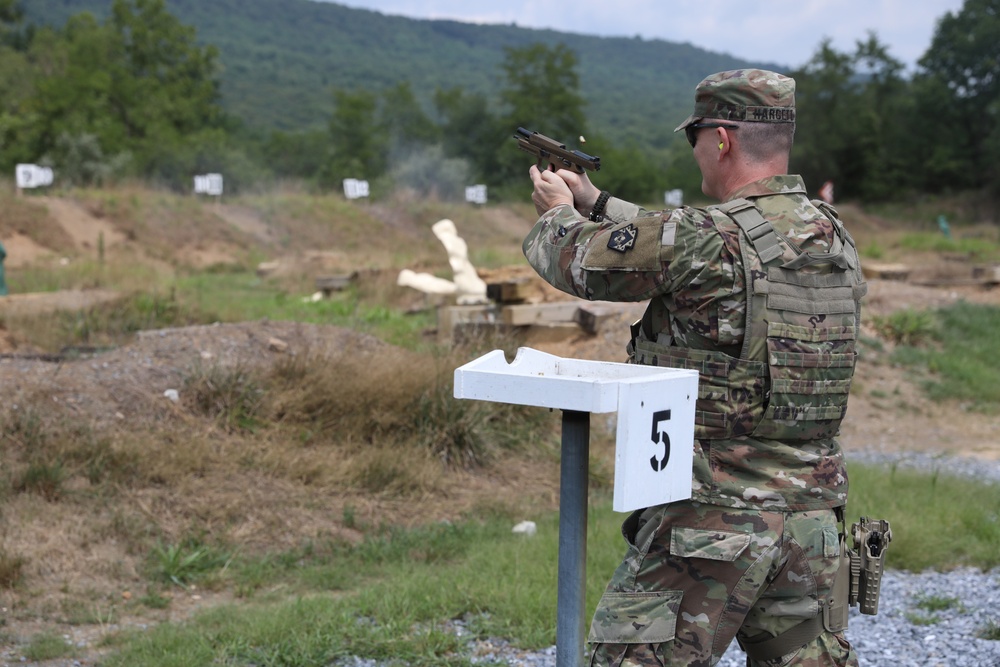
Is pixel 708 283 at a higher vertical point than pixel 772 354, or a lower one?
higher

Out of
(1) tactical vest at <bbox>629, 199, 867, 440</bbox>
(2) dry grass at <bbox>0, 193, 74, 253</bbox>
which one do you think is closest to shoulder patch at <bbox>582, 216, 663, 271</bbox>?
(1) tactical vest at <bbox>629, 199, 867, 440</bbox>

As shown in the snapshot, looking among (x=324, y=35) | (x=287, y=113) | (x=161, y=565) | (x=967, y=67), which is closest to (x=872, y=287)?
(x=161, y=565)

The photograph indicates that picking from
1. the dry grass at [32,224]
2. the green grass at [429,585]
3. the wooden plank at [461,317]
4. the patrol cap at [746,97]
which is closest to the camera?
the patrol cap at [746,97]

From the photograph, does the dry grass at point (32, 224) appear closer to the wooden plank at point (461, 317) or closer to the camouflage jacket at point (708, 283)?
the wooden plank at point (461, 317)

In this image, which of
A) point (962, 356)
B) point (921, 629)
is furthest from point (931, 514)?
point (962, 356)

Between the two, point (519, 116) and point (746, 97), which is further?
point (519, 116)

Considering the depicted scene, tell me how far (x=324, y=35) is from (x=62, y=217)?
136 metres

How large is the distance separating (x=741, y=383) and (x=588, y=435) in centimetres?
48

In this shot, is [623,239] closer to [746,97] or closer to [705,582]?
[746,97]

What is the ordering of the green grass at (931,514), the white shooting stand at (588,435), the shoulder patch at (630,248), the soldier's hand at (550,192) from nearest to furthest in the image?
1. the white shooting stand at (588,435)
2. the shoulder patch at (630,248)
3. the soldier's hand at (550,192)
4. the green grass at (931,514)

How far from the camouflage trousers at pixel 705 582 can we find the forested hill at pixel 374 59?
3216 inches

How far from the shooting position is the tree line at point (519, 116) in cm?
3947

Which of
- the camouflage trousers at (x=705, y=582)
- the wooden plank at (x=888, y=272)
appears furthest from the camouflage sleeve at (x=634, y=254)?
the wooden plank at (x=888, y=272)

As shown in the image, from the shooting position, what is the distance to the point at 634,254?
2518mm
